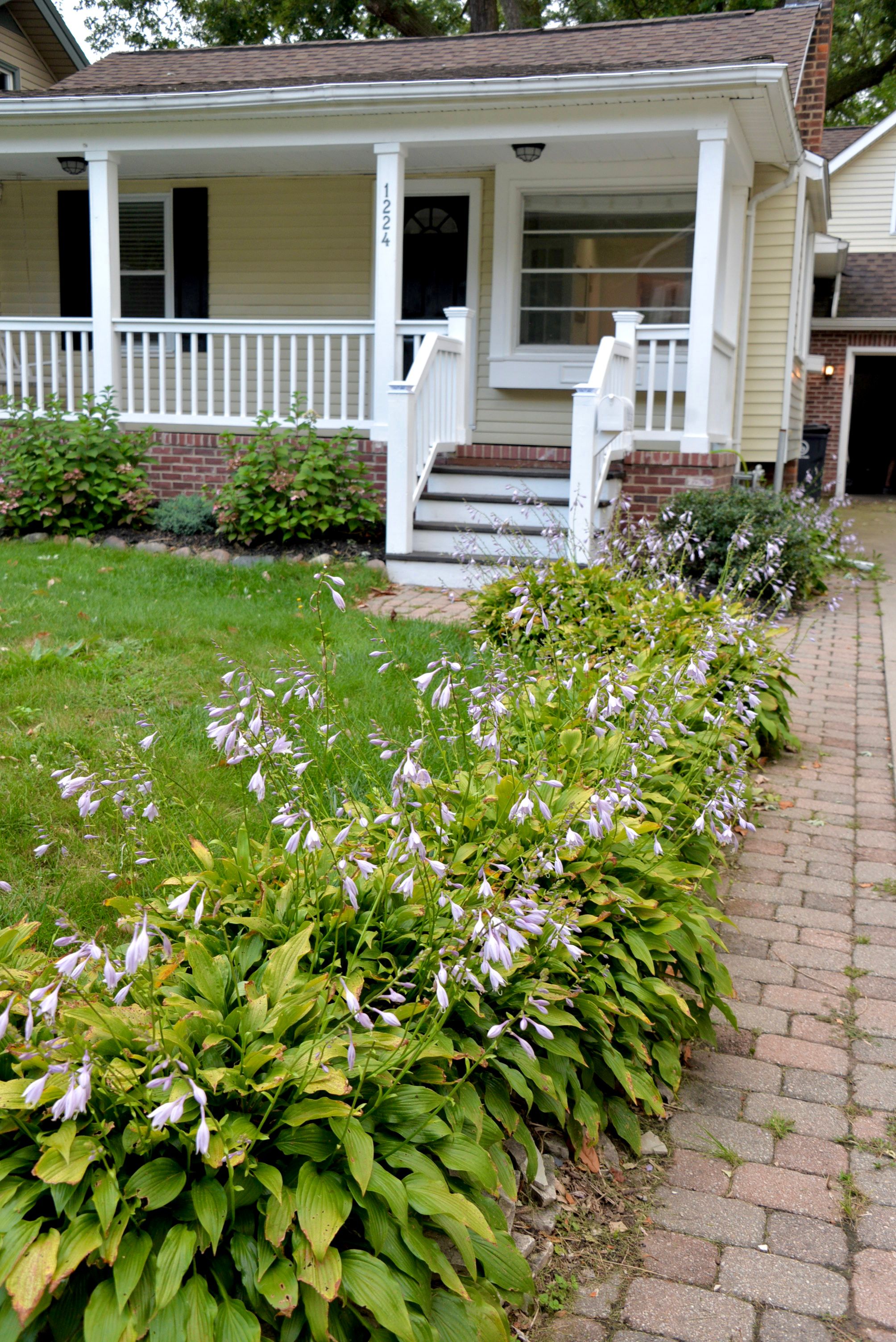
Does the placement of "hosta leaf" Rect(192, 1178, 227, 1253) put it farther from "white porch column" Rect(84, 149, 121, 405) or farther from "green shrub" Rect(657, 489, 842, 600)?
"white porch column" Rect(84, 149, 121, 405)

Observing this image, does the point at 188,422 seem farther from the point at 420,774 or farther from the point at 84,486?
the point at 420,774

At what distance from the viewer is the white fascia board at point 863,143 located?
21531mm

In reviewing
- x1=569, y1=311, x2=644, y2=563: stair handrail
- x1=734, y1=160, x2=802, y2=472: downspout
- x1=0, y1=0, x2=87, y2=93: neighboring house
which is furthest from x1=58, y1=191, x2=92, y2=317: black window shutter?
x1=734, y1=160, x2=802, y2=472: downspout

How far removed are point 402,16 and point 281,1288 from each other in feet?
80.8

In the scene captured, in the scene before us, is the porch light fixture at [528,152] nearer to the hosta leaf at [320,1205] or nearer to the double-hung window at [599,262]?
the double-hung window at [599,262]


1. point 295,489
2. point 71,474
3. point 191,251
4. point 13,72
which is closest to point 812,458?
point 191,251

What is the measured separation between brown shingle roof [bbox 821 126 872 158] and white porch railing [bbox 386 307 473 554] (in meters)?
16.2

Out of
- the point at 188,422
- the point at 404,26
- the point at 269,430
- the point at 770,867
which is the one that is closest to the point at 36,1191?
the point at 770,867

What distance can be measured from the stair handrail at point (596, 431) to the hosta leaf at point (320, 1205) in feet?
18.5

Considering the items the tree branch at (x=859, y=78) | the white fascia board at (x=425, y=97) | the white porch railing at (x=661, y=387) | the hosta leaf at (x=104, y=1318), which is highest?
the tree branch at (x=859, y=78)

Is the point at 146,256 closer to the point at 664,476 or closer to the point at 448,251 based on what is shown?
the point at 448,251

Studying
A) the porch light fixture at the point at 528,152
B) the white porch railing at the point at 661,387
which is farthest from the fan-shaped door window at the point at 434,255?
the white porch railing at the point at 661,387

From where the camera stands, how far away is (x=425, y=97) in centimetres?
905

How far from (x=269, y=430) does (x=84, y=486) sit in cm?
154
